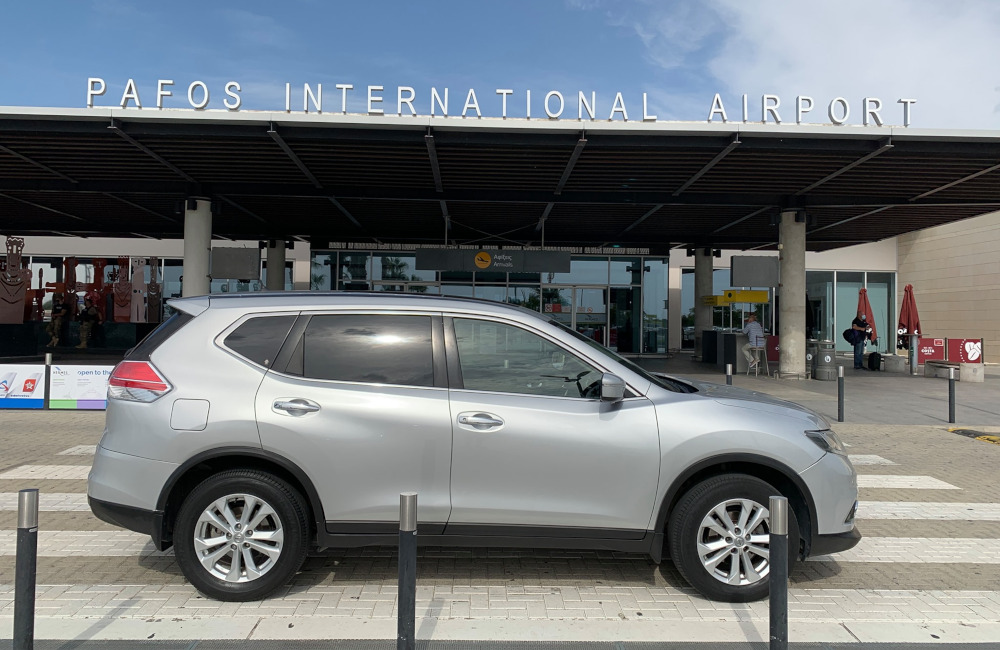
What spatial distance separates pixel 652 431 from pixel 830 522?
4.01ft

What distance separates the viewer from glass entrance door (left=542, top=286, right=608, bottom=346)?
2702cm

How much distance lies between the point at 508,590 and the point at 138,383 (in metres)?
2.60

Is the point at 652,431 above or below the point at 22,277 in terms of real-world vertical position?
below

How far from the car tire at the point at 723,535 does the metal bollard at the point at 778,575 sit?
84cm

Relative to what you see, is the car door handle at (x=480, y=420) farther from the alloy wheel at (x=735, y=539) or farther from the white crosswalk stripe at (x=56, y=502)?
the white crosswalk stripe at (x=56, y=502)

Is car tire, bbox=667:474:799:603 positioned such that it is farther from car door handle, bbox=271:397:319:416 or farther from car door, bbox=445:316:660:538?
car door handle, bbox=271:397:319:416

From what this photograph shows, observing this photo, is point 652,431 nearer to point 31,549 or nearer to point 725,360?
point 31,549

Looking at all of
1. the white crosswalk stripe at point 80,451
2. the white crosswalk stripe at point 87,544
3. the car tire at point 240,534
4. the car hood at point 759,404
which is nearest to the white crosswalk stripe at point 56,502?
the white crosswalk stripe at point 87,544

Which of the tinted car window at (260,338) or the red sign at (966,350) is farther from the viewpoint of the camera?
the red sign at (966,350)

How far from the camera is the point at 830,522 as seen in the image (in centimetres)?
407

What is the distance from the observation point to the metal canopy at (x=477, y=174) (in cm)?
1258

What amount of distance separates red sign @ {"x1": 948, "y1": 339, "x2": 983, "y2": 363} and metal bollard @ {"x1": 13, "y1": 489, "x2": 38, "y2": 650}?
21650mm

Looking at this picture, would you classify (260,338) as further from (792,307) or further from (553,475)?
(792,307)

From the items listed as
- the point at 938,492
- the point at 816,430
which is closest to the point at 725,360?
the point at 938,492
